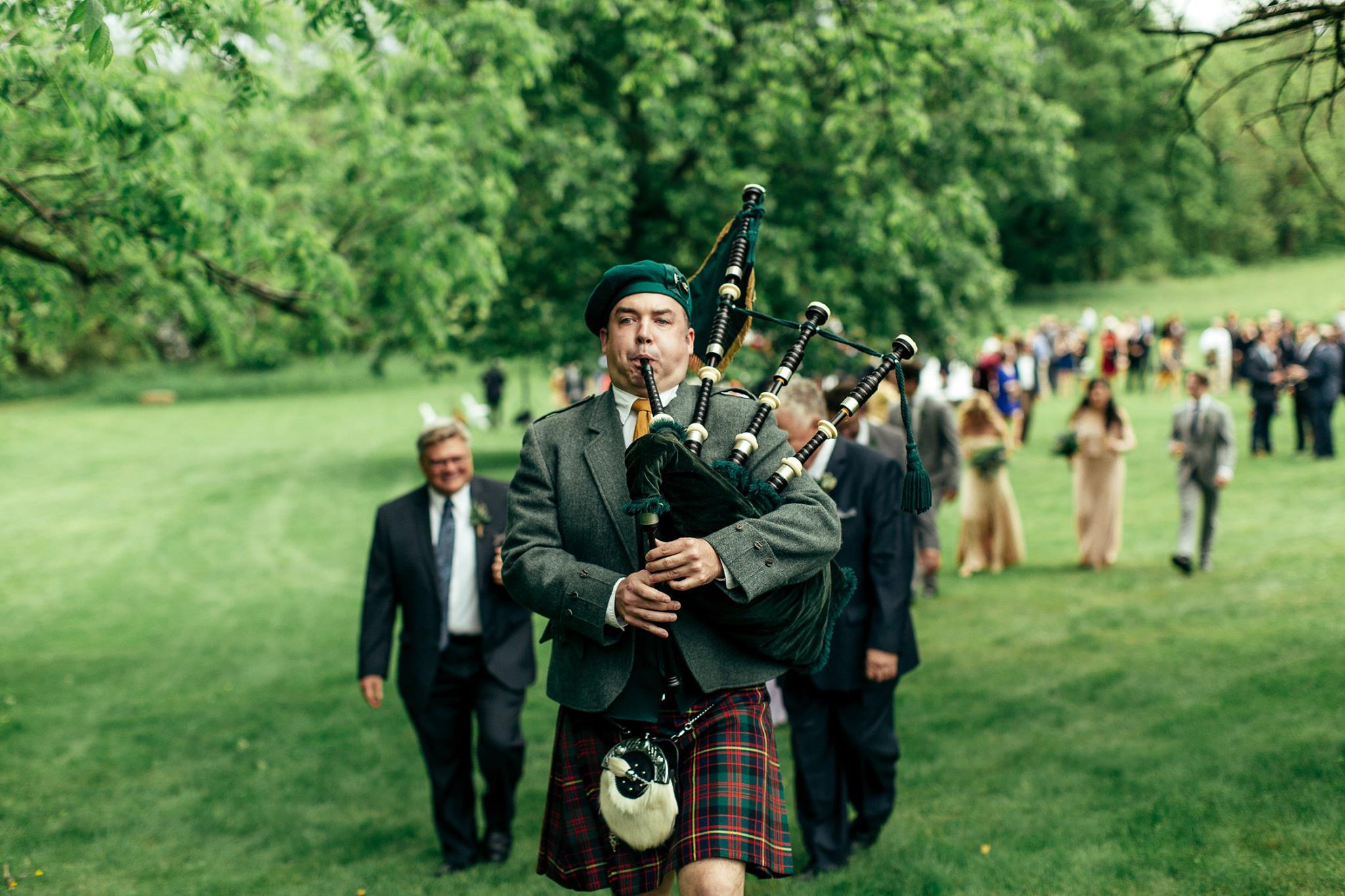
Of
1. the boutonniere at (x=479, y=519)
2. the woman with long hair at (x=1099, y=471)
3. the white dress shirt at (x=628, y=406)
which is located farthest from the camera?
the woman with long hair at (x=1099, y=471)

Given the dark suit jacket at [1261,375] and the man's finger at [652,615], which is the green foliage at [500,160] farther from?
the dark suit jacket at [1261,375]

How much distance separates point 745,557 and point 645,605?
28 centimetres

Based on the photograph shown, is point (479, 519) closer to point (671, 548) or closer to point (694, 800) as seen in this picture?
point (694, 800)

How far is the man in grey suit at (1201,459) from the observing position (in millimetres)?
12156

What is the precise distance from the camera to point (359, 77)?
37.9 ft

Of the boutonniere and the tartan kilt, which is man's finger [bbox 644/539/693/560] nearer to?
the tartan kilt

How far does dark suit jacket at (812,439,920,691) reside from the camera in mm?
5879

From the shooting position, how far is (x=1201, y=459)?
40.6 feet

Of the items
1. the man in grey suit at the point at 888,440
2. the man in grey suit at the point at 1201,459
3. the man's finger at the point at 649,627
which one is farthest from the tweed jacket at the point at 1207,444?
the man's finger at the point at 649,627

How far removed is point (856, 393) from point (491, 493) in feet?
10.9

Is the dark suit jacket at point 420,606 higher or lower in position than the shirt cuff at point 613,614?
lower

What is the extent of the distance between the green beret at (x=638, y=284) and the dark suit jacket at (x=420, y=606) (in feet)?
9.28

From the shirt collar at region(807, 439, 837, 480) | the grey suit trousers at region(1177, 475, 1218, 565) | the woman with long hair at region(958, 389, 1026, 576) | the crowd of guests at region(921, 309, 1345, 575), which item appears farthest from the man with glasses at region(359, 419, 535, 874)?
the grey suit trousers at region(1177, 475, 1218, 565)

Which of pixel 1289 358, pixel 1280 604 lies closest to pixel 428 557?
pixel 1280 604
